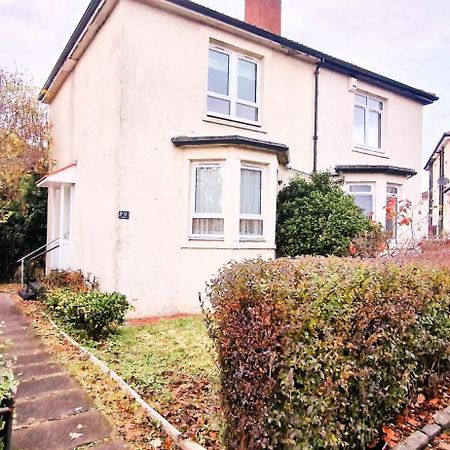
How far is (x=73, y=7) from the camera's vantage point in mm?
15812

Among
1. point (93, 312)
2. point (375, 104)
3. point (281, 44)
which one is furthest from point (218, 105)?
point (375, 104)

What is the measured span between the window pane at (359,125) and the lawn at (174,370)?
11.6 metres

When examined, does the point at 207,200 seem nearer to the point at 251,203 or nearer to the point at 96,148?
the point at 251,203

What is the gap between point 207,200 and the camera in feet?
35.8

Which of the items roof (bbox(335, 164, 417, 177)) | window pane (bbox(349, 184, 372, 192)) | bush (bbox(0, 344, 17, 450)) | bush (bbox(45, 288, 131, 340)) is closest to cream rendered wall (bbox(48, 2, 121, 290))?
bush (bbox(45, 288, 131, 340))

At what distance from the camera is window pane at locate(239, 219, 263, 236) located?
1109cm

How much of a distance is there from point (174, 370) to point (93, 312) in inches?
105

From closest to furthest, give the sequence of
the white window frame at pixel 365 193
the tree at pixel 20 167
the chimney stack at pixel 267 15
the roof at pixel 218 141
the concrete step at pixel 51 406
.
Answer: the concrete step at pixel 51 406, the roof at pixel 218 141, the chimney stack at pixel 267 15, the white window frame at pixel 365 193, the tree at pixel 20 167

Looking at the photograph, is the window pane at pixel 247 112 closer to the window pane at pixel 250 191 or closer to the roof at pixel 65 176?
the window pane at pixel 250 191

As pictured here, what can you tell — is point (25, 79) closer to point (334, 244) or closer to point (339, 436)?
point (334, 244)

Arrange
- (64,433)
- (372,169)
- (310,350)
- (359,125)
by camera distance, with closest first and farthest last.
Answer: (310,350) → (64,433) → (372,169) → (359,125)

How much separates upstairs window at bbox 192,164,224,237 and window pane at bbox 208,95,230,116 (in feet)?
6.98

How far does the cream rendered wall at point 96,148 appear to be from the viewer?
391 inches

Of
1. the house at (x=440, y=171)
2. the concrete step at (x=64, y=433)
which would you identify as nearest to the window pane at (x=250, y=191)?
the concrete step at (x=64, y=433)
